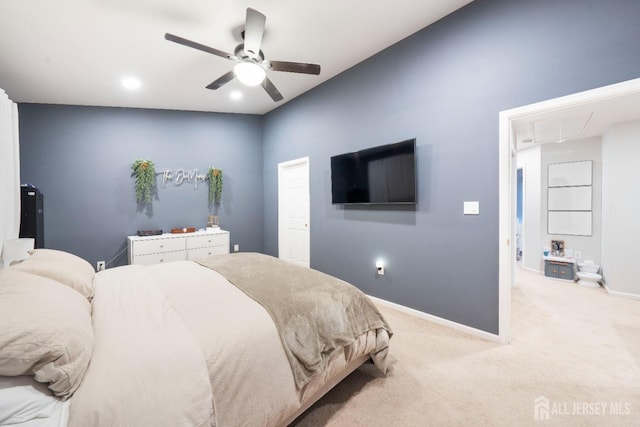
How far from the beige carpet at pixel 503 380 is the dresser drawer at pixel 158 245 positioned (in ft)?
10.6

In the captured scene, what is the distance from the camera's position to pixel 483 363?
6.68 ft

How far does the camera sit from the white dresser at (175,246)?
3.77m

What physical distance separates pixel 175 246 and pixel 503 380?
4.12 meters

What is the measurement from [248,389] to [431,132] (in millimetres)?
2705

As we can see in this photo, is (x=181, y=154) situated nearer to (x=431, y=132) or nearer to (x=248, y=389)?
(x=431, y=132)

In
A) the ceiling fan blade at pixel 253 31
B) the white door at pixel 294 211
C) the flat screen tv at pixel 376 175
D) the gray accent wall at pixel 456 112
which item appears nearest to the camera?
the gray accent wall at pixel 456 112

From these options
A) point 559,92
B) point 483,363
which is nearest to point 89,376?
point 483,363

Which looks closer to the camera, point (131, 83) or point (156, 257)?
point (131, 83)

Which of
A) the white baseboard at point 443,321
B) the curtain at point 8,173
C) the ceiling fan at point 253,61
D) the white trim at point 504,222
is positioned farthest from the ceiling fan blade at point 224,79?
the white baseboard at point 443,321

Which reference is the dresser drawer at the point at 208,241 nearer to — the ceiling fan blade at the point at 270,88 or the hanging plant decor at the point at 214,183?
the hanging plant decor at the point at 214,183

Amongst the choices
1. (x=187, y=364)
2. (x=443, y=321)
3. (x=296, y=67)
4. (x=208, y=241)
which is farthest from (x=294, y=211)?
(x=187, y=364)

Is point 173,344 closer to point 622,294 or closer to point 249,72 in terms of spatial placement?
point 249,72

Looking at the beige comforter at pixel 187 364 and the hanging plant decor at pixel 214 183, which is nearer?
the beige comforter at pixel 187 364

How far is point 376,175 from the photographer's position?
3.21m
